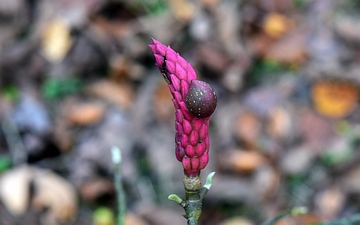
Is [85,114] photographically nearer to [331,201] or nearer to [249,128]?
[249,128]

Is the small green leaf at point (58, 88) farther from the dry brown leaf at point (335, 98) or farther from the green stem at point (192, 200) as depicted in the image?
the green stem at point (192, 200)

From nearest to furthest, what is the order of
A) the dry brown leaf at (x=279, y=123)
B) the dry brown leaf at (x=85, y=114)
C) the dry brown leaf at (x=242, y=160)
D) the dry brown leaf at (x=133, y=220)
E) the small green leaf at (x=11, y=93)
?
the dry brown leaf at (x=133, y=220) < the dry brown leaf at (x=242, y=160) < the dry brown leaf at (x=279, y=123) < the dry brown leaf at (x=85, y=114) < the small green leaf at (x=11, y=93)

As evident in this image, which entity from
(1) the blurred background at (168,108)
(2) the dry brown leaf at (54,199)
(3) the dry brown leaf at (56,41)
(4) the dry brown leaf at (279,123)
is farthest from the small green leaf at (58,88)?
(4) the dry brown leaf at (279,123)

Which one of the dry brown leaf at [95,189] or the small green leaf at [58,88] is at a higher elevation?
the small green leaf at [58,88]

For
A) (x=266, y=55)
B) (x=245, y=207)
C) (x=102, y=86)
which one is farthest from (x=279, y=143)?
(x=102, y=86)

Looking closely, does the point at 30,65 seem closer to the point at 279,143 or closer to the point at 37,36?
the point at 37,36

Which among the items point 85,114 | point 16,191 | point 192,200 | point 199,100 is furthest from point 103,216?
point 199,100
